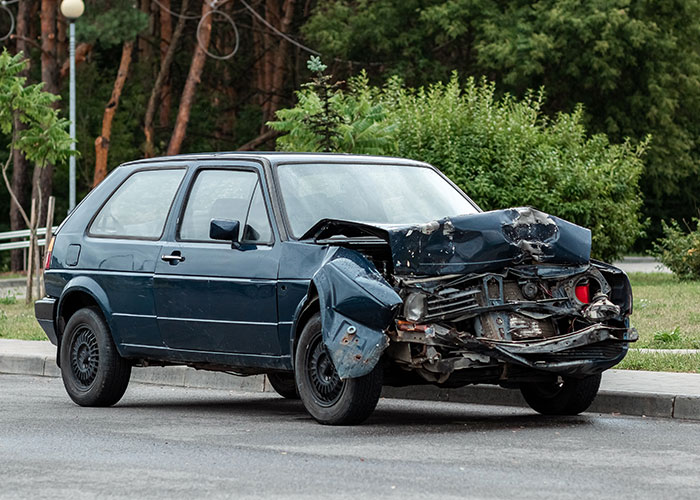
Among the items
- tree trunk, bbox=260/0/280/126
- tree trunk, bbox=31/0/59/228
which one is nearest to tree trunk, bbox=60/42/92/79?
tree trunk, bbox=31/0/59/228

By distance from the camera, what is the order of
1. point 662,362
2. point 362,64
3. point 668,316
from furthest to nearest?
point 362,64 → point 668,316 → point 662,362

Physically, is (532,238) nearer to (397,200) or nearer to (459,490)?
(397,200)

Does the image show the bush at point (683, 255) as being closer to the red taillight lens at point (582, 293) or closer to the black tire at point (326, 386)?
the red taillight lens at point (582, 293)

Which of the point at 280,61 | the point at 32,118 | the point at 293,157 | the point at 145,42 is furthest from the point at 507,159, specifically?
the point at 145,42

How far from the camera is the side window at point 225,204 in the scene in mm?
9781

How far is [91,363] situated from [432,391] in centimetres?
259

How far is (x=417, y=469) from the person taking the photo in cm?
736

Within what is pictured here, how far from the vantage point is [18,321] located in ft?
63.9

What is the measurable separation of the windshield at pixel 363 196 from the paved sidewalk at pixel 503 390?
1.49 metres

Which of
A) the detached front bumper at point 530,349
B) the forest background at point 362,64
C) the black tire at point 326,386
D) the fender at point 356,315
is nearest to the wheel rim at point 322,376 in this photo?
the black tire at point 326,386

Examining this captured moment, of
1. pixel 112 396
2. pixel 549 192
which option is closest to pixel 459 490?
pixel 112 396

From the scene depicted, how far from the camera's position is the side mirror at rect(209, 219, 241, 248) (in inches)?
380

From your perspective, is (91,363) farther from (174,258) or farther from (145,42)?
(145,42)

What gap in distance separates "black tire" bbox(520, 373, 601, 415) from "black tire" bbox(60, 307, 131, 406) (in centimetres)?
300
